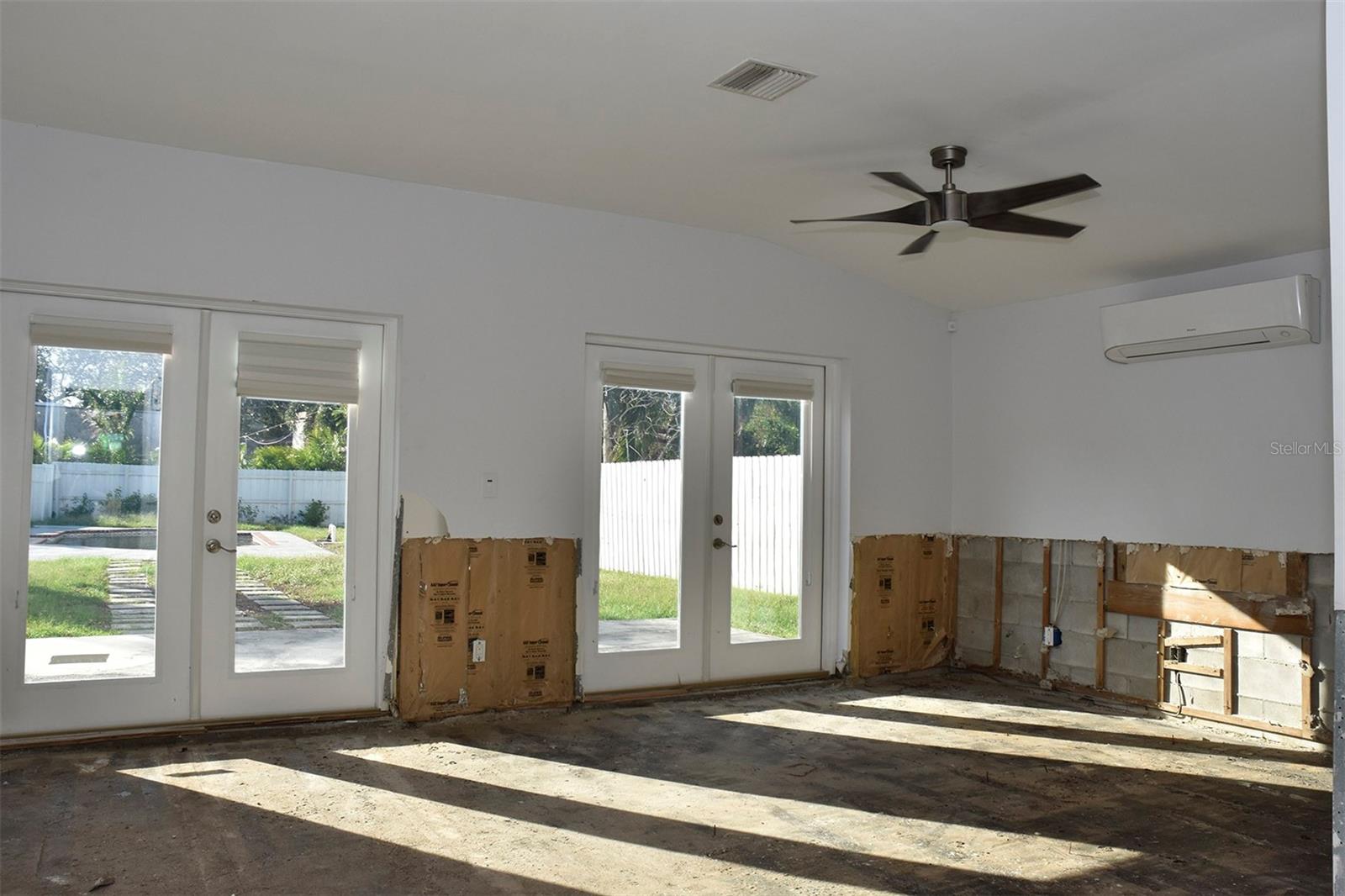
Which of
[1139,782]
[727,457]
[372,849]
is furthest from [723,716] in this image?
[372,849]

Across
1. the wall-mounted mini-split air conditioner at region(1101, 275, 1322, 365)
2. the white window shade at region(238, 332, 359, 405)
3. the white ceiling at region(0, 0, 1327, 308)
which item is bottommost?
the white window shade at region(238, 332, 359, 405)

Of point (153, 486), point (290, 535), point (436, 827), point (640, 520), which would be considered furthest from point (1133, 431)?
point (153, 486)

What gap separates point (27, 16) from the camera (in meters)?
3.75

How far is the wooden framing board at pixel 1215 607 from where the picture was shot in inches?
221

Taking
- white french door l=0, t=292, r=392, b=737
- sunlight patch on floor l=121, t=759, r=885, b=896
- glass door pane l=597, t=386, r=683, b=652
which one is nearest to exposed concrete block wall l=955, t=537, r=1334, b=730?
glass door pane l=597, t=386, r=683, b=652

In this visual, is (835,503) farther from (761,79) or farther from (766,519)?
(761,79)

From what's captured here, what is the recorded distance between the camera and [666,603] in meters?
6.41

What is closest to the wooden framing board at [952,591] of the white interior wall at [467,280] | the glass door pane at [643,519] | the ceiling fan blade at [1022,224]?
the white interior wall at [467,280]

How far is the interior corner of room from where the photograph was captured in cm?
381

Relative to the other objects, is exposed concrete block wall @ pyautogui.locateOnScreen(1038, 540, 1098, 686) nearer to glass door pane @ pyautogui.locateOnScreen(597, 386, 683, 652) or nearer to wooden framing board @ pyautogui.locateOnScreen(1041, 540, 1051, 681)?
wooden framing board @ pyautogui.locateOnScreen(1041, 540, 1051, 681)

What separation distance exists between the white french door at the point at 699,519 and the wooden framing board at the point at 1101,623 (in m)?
1.80

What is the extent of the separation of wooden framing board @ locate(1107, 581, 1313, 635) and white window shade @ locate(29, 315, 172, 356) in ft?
18.9

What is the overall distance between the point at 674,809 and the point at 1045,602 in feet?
12.2

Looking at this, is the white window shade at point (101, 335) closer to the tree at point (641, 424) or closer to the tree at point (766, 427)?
the tree at point (641, 424)
